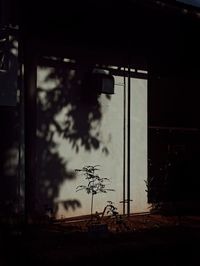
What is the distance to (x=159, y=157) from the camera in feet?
40.1

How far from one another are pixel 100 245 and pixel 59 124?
2645 millimetres

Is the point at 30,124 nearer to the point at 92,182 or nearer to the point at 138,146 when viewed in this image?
the point at 92,182

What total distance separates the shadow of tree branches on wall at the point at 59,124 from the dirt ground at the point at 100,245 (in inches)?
27.4

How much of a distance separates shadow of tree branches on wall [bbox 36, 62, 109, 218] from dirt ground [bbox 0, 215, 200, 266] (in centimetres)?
70

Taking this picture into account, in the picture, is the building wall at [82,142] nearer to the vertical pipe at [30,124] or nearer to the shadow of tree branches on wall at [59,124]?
the shadow of tree branches on wall at [59,124]

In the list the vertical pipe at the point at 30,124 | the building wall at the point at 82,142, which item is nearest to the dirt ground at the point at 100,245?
the vertical pipe at the point at 30,124

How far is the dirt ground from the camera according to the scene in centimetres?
566

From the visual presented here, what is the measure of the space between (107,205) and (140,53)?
3.07m

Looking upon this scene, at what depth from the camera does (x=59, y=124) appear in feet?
26.8

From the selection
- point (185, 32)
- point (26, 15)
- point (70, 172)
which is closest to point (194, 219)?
point (70, 172)

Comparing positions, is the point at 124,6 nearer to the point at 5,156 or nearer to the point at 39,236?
the point at 5,156

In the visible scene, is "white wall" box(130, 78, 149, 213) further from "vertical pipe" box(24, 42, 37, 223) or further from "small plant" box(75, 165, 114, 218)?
"vertical pipe" box(24, 42, 37, 223)

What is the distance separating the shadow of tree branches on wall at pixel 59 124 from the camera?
26.2 feet

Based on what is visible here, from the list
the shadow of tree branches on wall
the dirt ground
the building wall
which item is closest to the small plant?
the building wall
